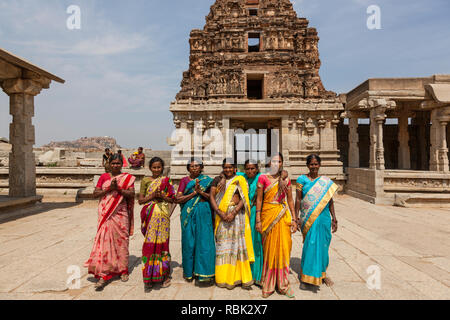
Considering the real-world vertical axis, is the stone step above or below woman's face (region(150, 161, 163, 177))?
below

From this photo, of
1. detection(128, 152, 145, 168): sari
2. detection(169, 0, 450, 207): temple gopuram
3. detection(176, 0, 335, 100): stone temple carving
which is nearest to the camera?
detection(169, 0, 450, 207): temple gopuram

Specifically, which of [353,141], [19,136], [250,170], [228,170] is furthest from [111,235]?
[353,141]

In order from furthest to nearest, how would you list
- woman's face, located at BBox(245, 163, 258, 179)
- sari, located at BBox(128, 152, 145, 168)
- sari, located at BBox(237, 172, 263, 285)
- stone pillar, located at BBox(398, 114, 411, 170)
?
1. stone pillar, located at BBox(398, 114, 411, 170)
2. sari, located at BBox(128, 152, 145, 168)
3. woman's face, located at BBox(245, 163, 258, 179)
4. sari, located at BBox(237, 172, 263, 285)

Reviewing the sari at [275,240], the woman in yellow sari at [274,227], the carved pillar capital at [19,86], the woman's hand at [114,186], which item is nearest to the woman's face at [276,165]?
the woman in yellow sari at [274,227]

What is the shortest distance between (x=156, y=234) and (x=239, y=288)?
42.7 inches

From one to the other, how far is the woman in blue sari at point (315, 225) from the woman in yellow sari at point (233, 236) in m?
0.62

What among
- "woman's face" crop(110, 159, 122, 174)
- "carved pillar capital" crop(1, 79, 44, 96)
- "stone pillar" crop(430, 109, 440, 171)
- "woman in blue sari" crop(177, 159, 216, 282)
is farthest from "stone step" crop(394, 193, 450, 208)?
"carved pillar capital" crop(1, 79, 44, 96)

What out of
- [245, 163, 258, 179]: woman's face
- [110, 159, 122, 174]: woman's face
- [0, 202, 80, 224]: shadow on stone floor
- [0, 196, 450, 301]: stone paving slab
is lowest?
[0, 196, 450, 301]: stone paving slab

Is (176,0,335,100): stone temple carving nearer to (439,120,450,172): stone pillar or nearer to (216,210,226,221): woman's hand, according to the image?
(439,120,450,172): stone pillar

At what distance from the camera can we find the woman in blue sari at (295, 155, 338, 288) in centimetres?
272

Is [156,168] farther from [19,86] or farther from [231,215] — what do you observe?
[19,86]

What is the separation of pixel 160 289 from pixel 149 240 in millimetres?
545
